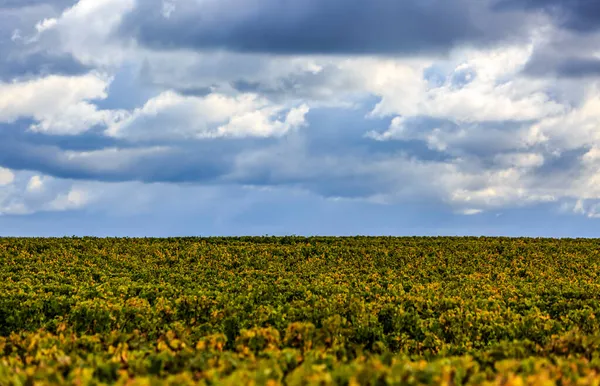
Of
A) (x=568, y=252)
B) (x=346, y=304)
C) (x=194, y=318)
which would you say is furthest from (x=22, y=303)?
(x=568, y=252)

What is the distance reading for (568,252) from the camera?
31.3 m

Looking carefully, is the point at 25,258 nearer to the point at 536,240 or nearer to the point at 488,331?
the point at 488,331

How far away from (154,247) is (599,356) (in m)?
24.2

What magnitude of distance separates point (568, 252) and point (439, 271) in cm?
1007

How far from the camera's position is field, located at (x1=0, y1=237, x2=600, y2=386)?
6.84 m

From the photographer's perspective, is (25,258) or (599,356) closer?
(599,356)

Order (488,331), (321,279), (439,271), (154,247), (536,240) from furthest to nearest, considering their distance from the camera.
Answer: (536,240), (154,247), (439,271), (321,279), (488,331)

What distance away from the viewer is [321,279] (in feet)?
69.9

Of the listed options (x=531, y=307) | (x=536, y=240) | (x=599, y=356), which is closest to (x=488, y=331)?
(x=531, y=307)

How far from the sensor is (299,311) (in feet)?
47.5

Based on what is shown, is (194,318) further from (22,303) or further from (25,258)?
(25,258)

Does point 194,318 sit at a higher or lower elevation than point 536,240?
lower

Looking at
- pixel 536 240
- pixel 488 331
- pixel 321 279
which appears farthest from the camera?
pixel 536 240

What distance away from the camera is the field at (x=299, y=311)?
269 inches
